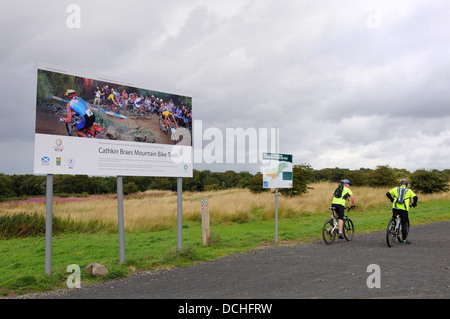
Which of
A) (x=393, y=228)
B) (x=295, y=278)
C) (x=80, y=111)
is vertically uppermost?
(x=80, y=111)

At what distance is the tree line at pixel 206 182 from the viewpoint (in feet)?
119

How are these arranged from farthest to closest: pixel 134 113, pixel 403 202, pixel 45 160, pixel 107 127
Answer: pixel 403 202 → pixel 134 113 → pixel 107 127 → pixel 45 160

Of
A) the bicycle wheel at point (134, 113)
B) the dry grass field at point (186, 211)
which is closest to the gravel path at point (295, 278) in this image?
the bicycle wheel at point (134, 113)

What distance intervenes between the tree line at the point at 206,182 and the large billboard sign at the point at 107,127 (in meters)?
21.3

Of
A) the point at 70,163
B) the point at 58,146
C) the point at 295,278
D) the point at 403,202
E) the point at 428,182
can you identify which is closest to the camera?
the point at 295,278

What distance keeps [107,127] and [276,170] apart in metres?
6.23

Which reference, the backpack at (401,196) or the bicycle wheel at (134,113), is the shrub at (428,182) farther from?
the bicycle wheel at (134,113)

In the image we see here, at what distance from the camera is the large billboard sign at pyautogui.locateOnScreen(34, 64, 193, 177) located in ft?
28.2

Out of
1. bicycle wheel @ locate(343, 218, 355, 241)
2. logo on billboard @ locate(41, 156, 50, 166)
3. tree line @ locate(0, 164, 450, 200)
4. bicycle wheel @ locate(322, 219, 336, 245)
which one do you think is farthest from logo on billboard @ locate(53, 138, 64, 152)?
tree line @ locate(0, 164, 450, 200)

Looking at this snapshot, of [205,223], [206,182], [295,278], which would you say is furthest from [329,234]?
[206,182]

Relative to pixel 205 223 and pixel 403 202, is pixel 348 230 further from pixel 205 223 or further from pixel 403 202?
pixel 205 223

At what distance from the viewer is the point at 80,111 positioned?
921cm
